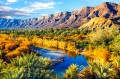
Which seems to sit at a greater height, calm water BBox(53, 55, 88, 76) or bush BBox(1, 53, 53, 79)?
bush BBox(1, 53, 53, 79)

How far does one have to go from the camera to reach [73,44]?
11212 centimetres

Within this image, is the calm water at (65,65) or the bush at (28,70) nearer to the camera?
the bush at (28,70)

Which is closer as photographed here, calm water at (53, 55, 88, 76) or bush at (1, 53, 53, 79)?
bush at (1, 53, 53, 79)

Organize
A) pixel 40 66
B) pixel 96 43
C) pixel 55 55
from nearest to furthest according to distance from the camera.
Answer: pixel 40 66 < pixel 55 55 < pixel 96 43

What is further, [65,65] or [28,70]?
[65,65]

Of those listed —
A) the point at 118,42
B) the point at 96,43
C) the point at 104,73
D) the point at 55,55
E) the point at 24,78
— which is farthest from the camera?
the point at 96,43

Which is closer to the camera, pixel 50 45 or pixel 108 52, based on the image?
pixel 108 52

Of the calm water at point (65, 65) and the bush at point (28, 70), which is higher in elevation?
the bush at point (28, 70)

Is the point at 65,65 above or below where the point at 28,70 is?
below

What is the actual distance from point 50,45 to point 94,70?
85868mm

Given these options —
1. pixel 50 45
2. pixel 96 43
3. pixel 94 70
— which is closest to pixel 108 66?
pixel 94 70

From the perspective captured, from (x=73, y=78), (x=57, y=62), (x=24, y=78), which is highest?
(x=24, y=78)

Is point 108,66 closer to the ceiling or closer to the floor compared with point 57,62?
closer to the ceiling

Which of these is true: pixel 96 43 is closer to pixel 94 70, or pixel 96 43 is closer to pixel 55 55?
pixel 55 55
